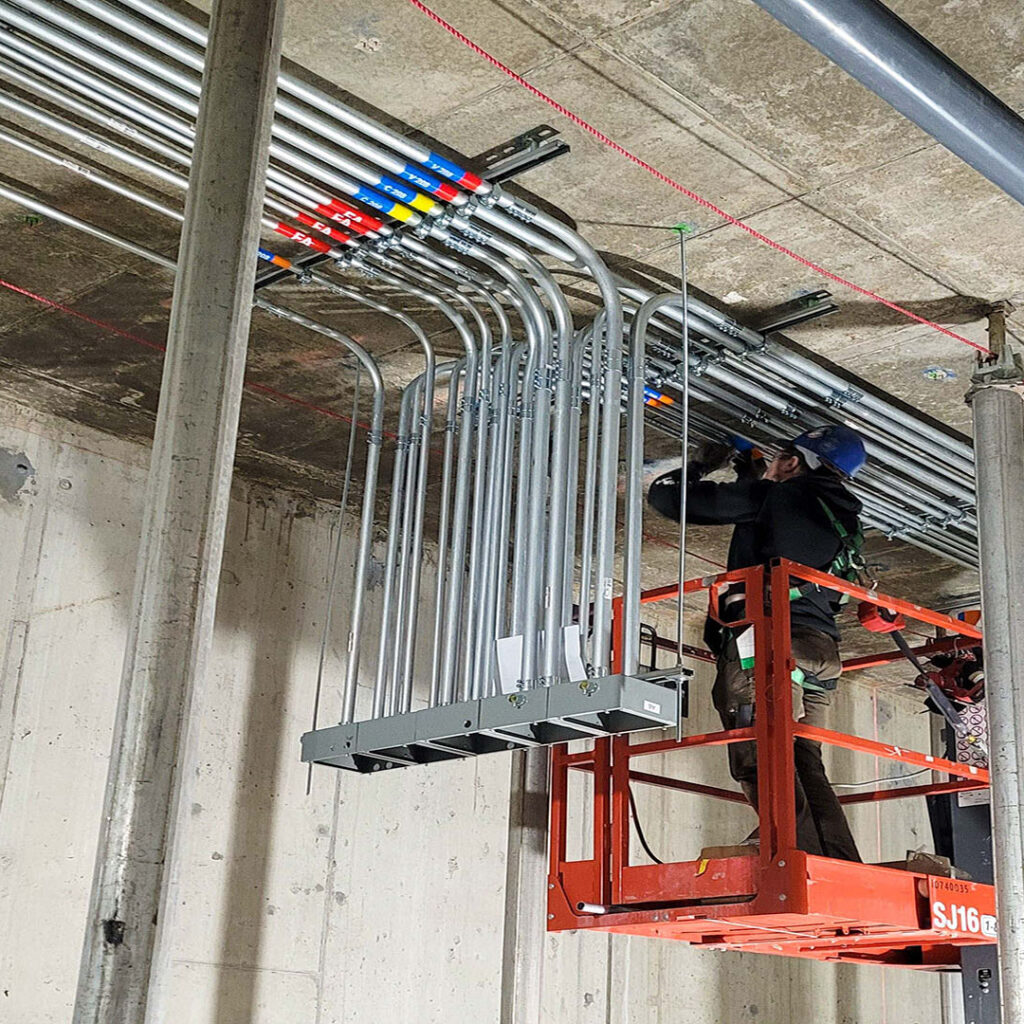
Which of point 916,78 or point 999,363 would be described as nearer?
point 916,78

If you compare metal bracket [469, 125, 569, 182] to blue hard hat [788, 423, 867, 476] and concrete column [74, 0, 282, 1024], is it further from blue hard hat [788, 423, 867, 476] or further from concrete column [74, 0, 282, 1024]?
blue hard hat [788, 423, 867, 476]

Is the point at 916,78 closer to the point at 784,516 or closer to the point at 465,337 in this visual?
the point at 465,337

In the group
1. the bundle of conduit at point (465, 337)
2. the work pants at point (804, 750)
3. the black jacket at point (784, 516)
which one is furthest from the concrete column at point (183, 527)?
the work pants at point (804, 750)

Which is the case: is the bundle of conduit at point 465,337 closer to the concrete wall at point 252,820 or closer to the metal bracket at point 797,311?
the metal bracket at point 797,311

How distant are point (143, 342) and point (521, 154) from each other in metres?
2.61

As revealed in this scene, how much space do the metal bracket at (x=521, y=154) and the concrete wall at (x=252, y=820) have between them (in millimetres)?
3420

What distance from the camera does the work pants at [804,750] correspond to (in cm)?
695

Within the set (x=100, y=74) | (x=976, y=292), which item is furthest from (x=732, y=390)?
(x=100, y=74)

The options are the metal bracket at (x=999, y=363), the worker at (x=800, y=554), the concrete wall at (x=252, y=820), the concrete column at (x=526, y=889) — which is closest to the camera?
the metal bracket at (x=999, y=363)

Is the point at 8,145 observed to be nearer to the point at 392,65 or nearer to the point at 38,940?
the point at 392,65

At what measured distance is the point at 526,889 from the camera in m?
9.35

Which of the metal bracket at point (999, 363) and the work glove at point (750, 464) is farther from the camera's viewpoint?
the work glove at point (750, 464)

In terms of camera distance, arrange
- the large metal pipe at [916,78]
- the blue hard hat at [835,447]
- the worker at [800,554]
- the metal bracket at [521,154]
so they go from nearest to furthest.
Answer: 1. the large metal pipe at [916,78]
2. the metal bracket at [521,154]
3. the worker at [800,554]
4. the blue hard hat at [835,447]

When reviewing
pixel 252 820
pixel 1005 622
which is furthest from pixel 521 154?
pixel 252 820
